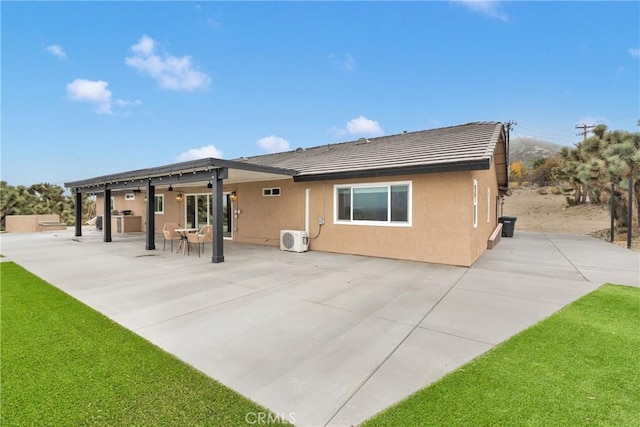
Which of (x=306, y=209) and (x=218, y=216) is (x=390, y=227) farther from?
(x=218, y=216)

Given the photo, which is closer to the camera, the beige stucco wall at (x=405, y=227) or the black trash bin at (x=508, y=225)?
the beige stucco wall at (x=405, y=227)

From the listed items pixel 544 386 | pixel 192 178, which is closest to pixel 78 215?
pixel 192 178

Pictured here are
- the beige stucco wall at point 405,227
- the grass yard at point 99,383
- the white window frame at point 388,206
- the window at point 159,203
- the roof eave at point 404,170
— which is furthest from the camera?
the window at point 159,203

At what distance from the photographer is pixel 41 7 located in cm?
1280

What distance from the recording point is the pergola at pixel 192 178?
8086 mm

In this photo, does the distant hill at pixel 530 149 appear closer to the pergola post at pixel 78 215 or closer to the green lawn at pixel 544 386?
the pergola post at pixel 78 215

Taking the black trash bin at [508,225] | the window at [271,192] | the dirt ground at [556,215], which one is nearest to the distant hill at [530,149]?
the dirt ground at [556,215]

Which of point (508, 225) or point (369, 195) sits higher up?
point (369, 195)

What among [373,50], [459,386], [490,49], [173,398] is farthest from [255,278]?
[490,49]

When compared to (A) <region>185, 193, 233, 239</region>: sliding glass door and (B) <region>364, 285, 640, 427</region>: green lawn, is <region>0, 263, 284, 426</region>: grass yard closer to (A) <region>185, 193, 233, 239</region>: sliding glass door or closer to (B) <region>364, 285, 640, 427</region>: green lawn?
(B) <region>364, 285, 640, 427</region>: green lawn

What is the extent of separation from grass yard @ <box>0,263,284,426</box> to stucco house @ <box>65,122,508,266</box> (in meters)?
4.67

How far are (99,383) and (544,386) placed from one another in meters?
3.74

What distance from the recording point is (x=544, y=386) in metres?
2.47

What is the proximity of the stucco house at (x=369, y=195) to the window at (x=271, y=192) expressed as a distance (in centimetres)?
4
